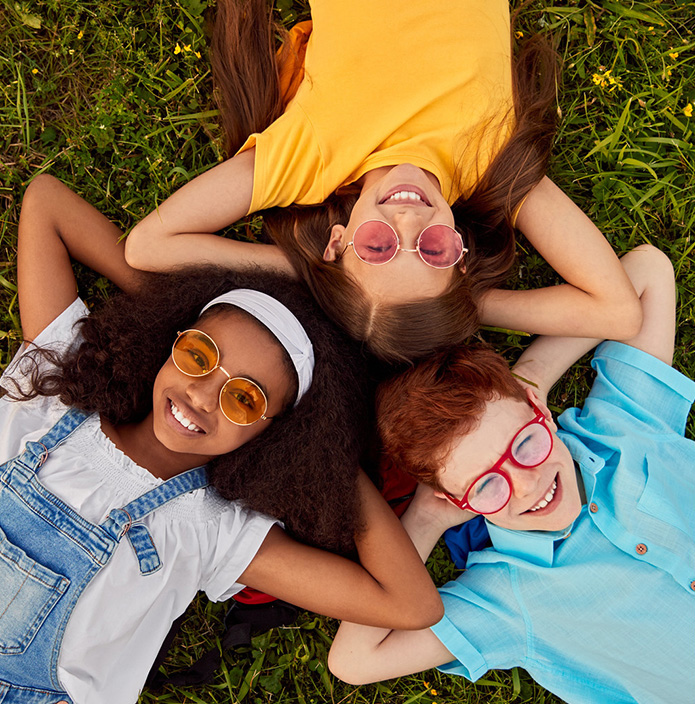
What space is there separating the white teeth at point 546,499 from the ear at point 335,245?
1612 mm

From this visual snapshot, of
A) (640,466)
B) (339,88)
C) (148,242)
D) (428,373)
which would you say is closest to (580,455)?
(640,466)

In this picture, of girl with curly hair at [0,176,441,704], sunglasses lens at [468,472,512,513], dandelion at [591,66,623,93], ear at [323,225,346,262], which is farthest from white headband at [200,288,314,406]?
dandelion at [591,66,623,93]

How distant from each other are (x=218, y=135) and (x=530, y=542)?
3.05 m

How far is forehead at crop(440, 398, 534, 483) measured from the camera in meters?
2.96

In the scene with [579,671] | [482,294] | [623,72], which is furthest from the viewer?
[623,72]

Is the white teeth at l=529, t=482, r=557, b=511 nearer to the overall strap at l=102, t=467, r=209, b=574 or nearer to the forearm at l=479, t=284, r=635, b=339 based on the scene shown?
the forearm at l=479, t=284, r=635, b=339

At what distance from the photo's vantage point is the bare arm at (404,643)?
3.43m

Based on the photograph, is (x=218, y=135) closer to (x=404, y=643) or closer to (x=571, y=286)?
(x=571, y=286)

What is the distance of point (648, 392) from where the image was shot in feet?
11.4

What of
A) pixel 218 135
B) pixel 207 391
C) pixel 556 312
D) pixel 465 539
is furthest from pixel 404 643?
pixel 218 135

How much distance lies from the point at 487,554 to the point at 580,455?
758 millimetres

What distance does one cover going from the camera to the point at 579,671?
3348 millimetres

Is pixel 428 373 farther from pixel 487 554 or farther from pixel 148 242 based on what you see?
pixel 148 242

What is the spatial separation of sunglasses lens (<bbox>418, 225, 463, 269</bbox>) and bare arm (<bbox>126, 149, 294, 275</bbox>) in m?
1.07
